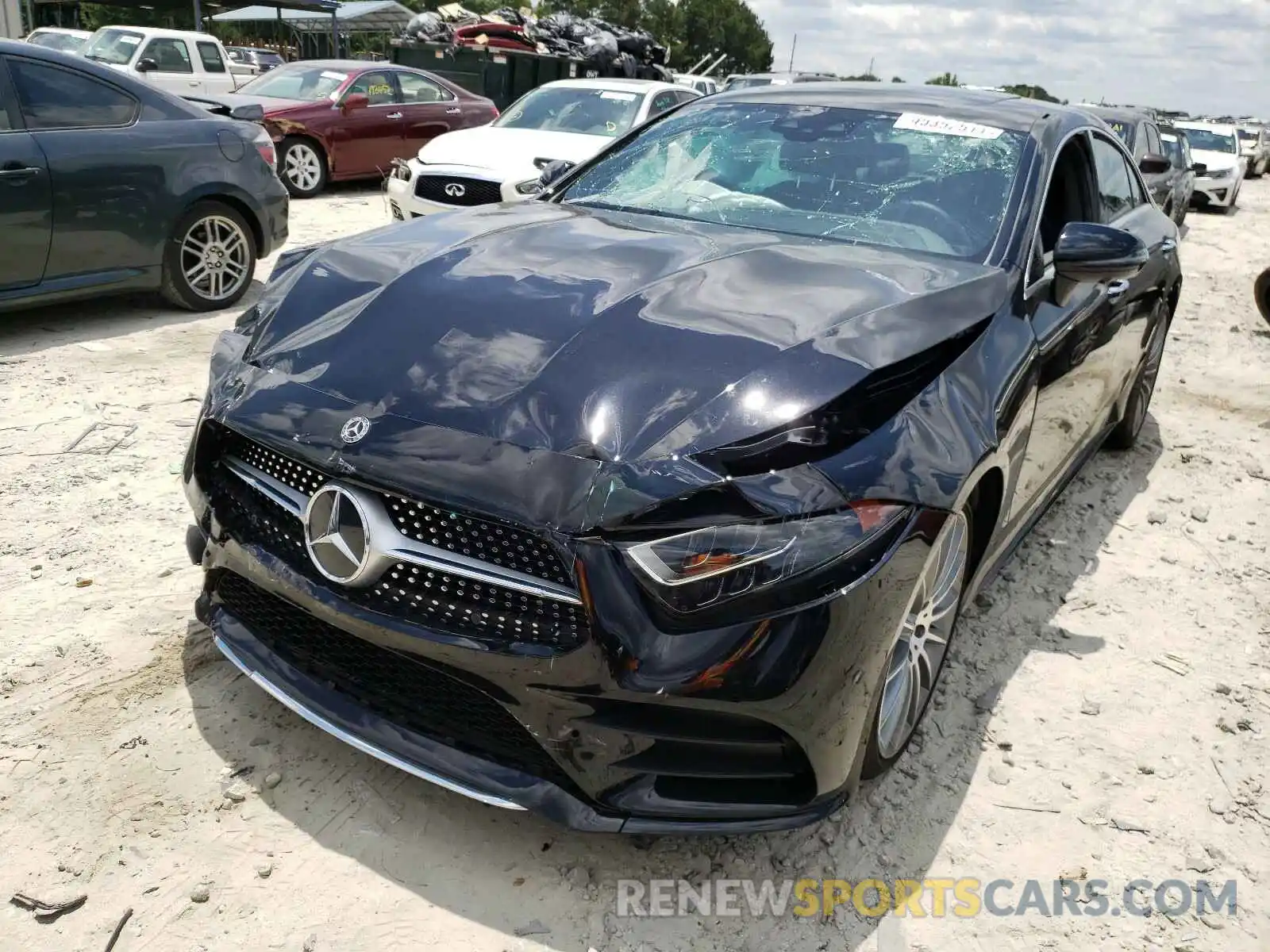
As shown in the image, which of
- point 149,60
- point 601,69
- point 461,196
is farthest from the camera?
point 601,69

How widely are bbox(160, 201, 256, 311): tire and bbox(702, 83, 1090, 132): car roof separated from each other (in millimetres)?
3586

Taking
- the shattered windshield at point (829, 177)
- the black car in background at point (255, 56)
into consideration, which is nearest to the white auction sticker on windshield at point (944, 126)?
the shattered windshield at point (829, 177)

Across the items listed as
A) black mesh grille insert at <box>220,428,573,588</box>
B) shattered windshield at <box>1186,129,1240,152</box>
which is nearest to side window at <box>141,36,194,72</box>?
black mesh grille insert at <box>220,428,573,588</box>

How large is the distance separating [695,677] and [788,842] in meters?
0.75

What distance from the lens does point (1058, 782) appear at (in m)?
2.72

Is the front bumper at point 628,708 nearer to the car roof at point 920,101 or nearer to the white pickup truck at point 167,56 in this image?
the car roof at point 920,101

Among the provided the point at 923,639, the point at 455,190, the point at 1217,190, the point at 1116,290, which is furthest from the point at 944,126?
the point at 1217,190

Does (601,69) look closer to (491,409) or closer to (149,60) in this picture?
(149,60)

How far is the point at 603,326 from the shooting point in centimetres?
236

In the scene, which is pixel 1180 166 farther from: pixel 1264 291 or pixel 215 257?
pixel 215 257

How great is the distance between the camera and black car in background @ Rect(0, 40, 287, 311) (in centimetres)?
534

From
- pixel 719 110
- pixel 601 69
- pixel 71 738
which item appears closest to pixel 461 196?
pixel 719 110

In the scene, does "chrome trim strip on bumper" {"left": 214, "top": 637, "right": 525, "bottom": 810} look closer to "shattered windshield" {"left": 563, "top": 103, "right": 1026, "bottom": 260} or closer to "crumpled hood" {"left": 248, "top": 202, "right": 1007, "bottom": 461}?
"crumpled hood" {"left": 248, "top": 202, "right": 1007, "bottom": 461}

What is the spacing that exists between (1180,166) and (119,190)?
40.6ft
